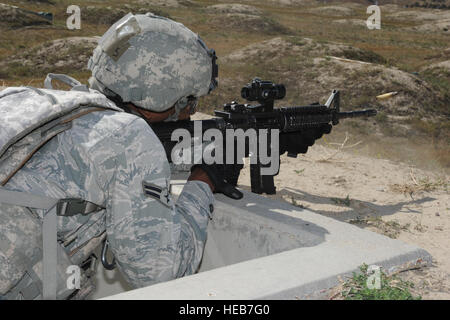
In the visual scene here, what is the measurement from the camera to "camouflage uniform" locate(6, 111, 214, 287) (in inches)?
77.7

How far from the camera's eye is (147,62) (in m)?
2.57

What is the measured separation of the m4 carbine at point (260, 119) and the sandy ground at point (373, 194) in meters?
0.90

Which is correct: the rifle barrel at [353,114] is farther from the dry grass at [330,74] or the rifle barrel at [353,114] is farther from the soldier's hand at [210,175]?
the dry grass at [330,74]

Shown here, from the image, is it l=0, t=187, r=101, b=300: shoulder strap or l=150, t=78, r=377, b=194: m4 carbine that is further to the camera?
l=150, t=78, r=377, b=194: m4 carbine

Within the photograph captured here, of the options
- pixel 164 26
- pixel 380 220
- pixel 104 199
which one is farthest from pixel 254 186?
pixel 104 199

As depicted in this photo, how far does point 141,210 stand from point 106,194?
15cm

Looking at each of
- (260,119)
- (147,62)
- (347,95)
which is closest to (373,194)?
(260,119)

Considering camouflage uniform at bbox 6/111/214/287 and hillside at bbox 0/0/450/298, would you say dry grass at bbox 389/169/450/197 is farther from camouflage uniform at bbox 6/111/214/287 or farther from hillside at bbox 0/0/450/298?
camouflage uniform at bbox 6/111/214/287

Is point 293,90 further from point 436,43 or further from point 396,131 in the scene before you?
point 436,43

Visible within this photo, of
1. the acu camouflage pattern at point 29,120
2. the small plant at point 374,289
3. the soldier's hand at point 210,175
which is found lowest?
the small plant at point 374,289

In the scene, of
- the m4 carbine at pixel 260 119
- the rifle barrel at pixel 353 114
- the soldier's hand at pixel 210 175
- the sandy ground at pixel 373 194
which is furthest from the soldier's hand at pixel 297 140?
the soldier's hand at pixel 210 175

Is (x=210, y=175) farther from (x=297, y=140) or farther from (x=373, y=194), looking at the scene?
(x=373, y=194)

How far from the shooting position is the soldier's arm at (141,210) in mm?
2020

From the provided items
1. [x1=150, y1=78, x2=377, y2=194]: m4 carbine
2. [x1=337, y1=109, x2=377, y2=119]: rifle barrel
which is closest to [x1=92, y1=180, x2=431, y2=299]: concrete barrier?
[x1=150, y1=78, x2=377, y2=194]: m4 carbine
